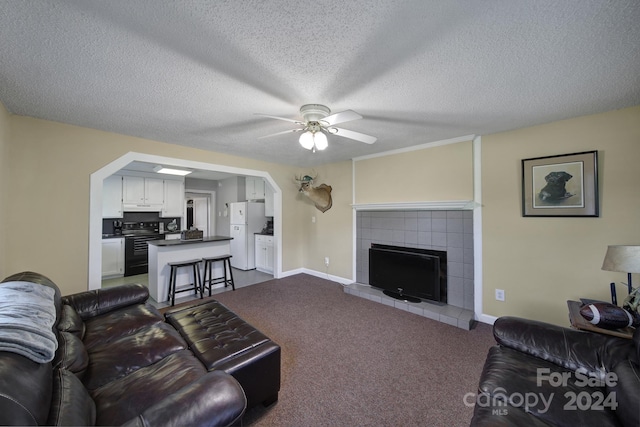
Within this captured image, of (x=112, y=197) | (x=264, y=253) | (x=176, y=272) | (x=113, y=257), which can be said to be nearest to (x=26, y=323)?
(x=176, y=272)

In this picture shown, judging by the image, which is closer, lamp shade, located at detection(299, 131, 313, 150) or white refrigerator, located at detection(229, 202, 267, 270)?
lamp shade, located at detection(299, 131, 313, 150)

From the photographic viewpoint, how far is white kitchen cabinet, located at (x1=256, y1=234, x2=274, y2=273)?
5188 millimetres

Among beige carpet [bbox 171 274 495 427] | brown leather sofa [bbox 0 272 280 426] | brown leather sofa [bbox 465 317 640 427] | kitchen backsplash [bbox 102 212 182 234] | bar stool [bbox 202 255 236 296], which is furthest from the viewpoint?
kitchen backsplash [bbox 102 212 182 234]

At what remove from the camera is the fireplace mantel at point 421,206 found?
10.00ft

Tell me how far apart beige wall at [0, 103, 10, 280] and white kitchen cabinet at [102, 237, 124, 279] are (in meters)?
2.70

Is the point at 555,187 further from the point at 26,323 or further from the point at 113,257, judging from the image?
the point at 113,257

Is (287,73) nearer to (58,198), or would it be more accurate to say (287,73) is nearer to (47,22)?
(47,22)

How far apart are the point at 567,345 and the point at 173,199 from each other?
6.68 meters

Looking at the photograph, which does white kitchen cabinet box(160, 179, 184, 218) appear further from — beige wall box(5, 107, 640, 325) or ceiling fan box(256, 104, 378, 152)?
ceiling fan box(256, 104, 378, 152)

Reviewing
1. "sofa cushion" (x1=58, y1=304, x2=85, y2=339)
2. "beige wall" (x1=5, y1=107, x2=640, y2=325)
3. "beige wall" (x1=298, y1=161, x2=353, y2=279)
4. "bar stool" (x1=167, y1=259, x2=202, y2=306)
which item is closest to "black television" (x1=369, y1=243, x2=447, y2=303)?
"beige wall" (x1=5, y1=107, x2=640, y2=325)

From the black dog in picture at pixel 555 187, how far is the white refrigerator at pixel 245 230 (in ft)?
16.3

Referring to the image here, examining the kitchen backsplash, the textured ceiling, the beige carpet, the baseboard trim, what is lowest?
the beige carpet

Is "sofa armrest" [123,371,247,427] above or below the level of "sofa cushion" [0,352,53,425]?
below

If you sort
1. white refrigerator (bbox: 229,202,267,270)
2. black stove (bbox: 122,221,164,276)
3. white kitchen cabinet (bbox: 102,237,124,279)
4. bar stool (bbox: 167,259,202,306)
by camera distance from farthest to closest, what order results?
white refrigerator (bbox: 229,202,267,270)
black stove (bbox: 122,221,164,276)
white kitchen cabinet (bbox: 102,237,124,279)
bar stool (bbox: 167,259,202,306)
